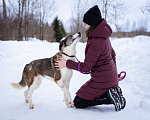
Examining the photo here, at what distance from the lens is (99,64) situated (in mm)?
2371

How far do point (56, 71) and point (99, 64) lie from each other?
97 centimetres

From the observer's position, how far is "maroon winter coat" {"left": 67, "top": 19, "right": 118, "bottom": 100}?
227 cm

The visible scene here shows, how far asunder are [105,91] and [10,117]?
5.52 ft

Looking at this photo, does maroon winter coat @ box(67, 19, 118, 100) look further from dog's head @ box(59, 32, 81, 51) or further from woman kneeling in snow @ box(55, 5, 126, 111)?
dog's head @ box(59, 32, 81, 51)

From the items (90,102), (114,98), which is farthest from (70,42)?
(114,98)

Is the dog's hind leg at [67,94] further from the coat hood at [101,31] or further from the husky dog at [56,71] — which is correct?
the coat hood at [101,31]

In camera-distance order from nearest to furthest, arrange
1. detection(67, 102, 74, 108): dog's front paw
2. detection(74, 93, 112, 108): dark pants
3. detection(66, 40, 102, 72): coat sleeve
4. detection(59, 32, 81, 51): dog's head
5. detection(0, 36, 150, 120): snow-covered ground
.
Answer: detection(0, 36, 150, 120): snow-covered ground < detection(66, 40, 102, 72): coat sleeve < detection(74, 93, 112, 108): dark pants < detection(67, 102, 74, 108): dog's front paw < detection(59, 32, 81, 51): dog's head

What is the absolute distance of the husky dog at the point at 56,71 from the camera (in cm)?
277

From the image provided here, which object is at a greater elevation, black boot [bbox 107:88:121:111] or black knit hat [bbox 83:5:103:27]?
black knit hat [bbox 83:5:103:27]

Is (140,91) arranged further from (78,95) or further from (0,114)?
(0,114)

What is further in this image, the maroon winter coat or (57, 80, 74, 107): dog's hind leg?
(57, 80, 74, 107): dog's hind leg

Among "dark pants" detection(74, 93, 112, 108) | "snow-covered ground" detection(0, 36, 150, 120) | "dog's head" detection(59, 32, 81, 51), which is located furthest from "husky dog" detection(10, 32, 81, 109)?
"snow-covered ground" detection(0, 36, 150, 120)

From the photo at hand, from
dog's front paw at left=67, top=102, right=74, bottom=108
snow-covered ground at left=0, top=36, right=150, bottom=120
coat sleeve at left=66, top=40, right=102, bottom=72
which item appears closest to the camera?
snow-covered ground at left=0, top=36, right=150, bottom=120

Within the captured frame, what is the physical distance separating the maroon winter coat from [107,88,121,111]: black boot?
8cm
